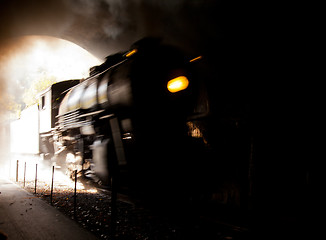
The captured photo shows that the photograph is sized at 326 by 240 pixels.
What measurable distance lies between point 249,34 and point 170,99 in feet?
6.43

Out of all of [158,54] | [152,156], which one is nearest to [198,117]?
[152,156]

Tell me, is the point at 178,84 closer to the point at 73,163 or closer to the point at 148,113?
the point at 148,113

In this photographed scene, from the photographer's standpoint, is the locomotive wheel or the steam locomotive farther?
the locomotive wheel

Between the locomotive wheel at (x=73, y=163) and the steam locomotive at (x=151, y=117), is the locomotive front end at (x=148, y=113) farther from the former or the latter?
the locomotive wheel at (x=73, y=163)

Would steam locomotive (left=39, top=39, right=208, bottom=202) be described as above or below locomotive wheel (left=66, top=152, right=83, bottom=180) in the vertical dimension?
above

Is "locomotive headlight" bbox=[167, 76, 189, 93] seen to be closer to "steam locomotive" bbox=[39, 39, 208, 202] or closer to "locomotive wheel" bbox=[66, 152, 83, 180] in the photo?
"steam locomotive" bbox=[39, 39, 208, 202]

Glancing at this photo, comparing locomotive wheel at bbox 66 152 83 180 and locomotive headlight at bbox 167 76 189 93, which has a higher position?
locomotive headlight at bbox 167 76 189 93

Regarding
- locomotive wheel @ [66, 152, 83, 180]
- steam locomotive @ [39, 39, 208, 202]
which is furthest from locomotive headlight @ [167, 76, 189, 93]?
locomotive wheel @ [66, 152, 83, 180]

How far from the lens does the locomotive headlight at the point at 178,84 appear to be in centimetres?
458

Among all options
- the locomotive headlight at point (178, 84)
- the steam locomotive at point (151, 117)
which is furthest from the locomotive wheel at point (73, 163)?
the locomotive headlight at point (178, 84)

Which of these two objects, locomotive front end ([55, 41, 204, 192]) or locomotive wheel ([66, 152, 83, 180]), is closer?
locomotive front end ([55, 41, 204, 192])

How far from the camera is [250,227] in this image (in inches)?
Result: 133

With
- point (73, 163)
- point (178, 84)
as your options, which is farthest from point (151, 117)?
point (73, 163)

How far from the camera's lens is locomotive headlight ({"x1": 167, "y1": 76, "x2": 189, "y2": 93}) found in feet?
15.0
